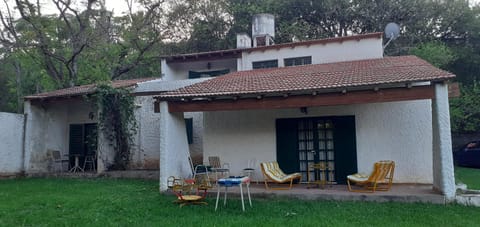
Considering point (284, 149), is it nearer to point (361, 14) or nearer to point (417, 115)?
point (417, 115)

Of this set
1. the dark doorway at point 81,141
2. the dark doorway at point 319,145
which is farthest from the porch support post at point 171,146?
the dark doorway at point 81,141

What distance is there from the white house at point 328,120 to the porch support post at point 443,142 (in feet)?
0.06

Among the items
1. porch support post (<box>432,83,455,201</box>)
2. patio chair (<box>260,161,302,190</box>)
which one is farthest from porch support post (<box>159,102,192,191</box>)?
porch support post (<box>432,83,455,201</box>)

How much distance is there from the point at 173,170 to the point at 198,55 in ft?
26.0

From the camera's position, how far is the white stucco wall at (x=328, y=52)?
14000 millimetres

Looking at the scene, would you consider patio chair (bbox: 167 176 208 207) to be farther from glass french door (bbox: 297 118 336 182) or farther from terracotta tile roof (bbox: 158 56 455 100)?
glass french door (bbox: 297 118 336 182)

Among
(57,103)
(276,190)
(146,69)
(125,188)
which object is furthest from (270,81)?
(146,69)

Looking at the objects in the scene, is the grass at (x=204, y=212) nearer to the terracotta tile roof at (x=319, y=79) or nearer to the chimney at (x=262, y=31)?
the terracotta tile roof at (x=319, y=79)

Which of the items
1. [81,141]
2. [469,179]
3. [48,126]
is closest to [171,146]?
[81,141]

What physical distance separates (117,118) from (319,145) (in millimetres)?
8001

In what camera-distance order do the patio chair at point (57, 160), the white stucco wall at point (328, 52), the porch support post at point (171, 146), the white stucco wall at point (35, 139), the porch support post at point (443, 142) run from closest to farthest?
the porch support post at point (443, 142) → the porch support post at point (171, 146) → the white stucco wall at point (328, 52) → the white stucco wall at point (35, 139) → the patio chair at point (57, 160)

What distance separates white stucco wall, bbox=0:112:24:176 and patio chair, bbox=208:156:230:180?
26.7ft

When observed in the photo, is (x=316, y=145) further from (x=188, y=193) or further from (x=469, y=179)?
(x=469, y=179)

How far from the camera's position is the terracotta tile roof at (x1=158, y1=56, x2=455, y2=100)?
835 cm
